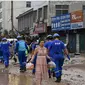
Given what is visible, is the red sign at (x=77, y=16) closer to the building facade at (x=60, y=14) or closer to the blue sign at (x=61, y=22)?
the building facade at (x=60, y=14)

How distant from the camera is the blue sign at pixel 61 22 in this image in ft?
114

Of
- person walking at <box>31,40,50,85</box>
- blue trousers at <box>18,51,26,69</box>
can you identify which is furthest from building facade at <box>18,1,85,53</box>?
person walking at <box>31,40,50,85</box>

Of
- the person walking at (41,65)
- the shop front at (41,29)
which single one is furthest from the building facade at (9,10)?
the person walking at (41,65)

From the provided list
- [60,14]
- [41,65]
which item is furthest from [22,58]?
[60,14]

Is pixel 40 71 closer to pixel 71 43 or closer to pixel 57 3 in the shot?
pixel 71 43

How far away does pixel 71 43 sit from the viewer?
35.9m

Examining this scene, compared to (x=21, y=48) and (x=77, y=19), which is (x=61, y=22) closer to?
(x=77, y=19)

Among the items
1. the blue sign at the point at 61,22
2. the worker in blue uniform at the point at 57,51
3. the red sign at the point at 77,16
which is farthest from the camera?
the blue sign at the point at 61,22

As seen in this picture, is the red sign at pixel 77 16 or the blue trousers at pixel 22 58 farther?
the red sign at pixel 77 16

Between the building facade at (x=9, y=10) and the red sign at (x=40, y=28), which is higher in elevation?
the building facade at (x=9, y=10)

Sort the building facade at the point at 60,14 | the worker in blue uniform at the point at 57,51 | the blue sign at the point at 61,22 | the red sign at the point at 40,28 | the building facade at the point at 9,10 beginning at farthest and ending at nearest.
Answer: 1. the building facade at the point at 9,10
2. the red sign at the point at 40,28
3. the blue sign at the point at 61,22
4. the building facade at the point at 60,14
5. the worker in blue uniform at the point at 57,51

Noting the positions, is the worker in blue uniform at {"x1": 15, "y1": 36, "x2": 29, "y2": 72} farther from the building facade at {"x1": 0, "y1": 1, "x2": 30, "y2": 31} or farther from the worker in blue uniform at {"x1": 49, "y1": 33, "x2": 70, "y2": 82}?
the building facade at {"x1": 0, "y1": 1, "x2": 30, "y2": 31}

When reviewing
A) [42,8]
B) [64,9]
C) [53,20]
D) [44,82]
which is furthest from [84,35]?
[44,82]

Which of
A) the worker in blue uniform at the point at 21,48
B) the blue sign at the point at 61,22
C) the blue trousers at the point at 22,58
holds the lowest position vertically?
the blue trousers at the point at 22,58
